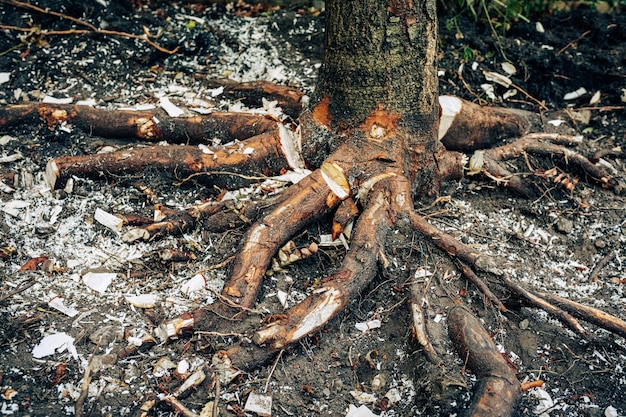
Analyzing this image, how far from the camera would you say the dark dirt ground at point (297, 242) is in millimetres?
2141

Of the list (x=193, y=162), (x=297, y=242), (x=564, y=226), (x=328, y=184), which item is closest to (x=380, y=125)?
(x=328, y=184)

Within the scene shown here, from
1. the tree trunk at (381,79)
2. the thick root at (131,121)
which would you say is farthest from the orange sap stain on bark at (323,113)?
the thick root at (131,121)

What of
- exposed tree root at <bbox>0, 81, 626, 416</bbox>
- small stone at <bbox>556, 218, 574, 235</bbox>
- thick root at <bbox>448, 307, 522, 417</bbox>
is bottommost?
thick root at <bbox>448, 307, 522, 417</bbox>

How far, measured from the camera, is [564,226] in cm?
287

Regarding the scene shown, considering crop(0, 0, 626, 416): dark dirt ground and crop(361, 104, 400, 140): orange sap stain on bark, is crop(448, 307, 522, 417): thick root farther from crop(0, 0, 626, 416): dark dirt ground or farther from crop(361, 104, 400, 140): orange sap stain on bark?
crop(361, 104, 400, 140): orange sap stain on bark

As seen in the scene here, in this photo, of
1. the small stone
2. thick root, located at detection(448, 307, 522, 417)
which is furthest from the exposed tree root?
the small stone

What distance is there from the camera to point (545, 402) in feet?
7.13

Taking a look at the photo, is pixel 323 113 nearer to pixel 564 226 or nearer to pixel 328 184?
pixel 328 184

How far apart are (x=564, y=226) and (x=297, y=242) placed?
1.28m

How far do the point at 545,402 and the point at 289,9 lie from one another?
3146mm

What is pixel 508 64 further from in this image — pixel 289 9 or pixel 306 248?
pixel 306 248

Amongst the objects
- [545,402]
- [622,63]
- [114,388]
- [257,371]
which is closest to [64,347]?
[114,388]

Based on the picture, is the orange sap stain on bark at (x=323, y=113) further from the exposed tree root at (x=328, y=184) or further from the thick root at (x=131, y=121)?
the thick root at (x=131, y=121)

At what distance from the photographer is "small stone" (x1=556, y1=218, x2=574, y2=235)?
9.37 feet
